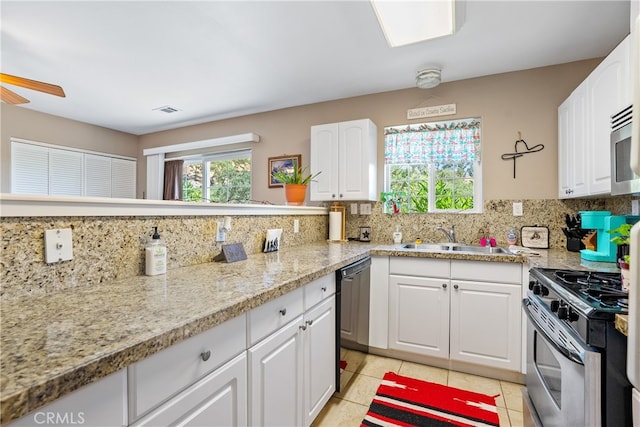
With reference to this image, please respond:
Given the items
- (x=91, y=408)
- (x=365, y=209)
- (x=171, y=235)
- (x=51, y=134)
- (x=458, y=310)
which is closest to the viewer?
(x=91, y=408)

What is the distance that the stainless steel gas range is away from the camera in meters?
0.94

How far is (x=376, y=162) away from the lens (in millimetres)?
3129

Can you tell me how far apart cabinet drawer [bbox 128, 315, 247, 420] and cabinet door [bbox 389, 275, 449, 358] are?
5.22ft

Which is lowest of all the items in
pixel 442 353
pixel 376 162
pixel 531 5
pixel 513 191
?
pixel 442 353

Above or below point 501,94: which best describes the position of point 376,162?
below

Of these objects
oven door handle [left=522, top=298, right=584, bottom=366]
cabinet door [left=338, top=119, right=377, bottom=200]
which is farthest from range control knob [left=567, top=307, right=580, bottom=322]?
cabinet door [left=338, top=119, right=377, bottom=200]

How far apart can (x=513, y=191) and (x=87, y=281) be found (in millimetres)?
3042

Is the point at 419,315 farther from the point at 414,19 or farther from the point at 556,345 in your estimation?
the point at 414,19

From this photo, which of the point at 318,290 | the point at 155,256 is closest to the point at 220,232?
the point at 155,256

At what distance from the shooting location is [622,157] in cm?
146

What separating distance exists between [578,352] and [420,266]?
1.23 m

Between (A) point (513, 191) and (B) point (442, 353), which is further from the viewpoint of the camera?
(A) point (513, 191)

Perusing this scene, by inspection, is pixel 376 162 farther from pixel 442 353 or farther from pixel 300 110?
pixel 442 353

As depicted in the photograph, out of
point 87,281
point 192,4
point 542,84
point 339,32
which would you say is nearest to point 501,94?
point 542,84
